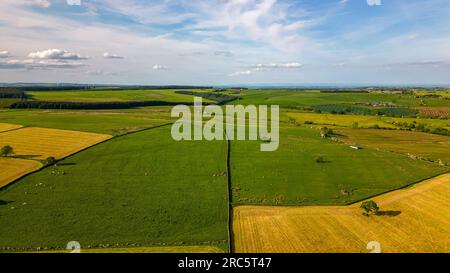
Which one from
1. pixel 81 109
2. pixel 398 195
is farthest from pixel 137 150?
pixel 81 109

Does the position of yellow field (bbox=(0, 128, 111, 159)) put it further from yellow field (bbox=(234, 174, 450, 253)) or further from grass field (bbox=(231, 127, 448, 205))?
yellow field (bbox=(234, 174, 450, 253))

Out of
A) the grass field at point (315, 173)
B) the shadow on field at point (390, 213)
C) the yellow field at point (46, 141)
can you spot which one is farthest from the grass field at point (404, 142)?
the yellow field at point (46, 141)

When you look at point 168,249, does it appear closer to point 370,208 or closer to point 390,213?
point 370,208

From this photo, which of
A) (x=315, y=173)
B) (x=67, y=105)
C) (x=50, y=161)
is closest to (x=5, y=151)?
(x=50, y=161)

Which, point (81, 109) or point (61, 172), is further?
point (81, 109)
